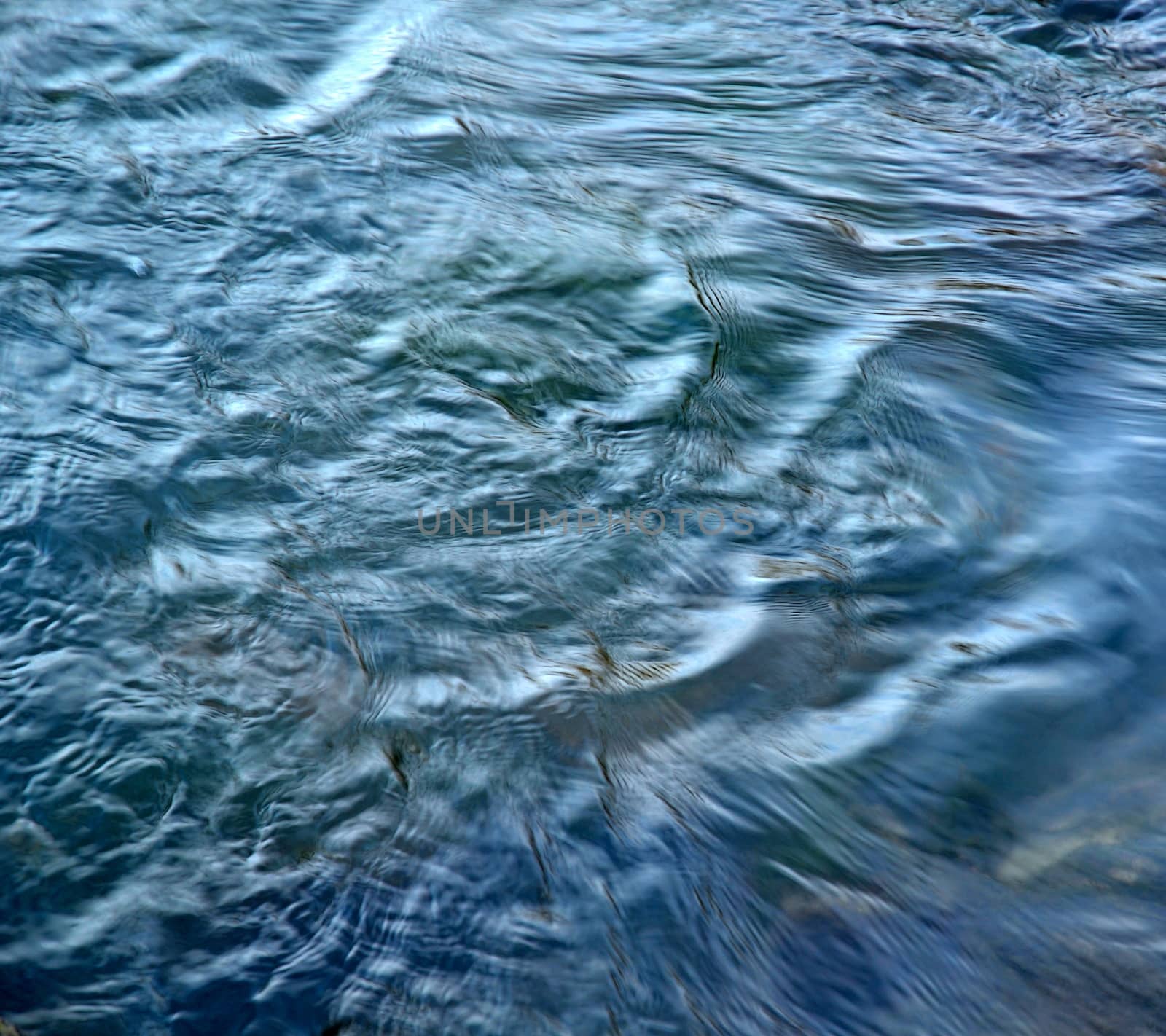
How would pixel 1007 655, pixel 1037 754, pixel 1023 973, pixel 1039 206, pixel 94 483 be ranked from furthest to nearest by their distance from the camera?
pixel 1039 206, pixel 94 483, pixel 1007 655, pixel 1037 754, pixel 1023 973

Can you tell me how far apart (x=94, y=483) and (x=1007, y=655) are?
7.06 ft

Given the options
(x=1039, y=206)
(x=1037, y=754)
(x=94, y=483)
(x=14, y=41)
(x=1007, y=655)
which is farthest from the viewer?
(x=14, y=41)

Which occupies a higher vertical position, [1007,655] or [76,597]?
[1007,655]

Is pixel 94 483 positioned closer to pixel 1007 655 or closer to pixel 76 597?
pixel 76 597

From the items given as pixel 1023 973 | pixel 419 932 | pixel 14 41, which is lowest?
pixel 419 932

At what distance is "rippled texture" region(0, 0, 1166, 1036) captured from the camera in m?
1.78

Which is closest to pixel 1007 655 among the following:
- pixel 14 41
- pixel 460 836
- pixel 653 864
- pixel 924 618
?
pixel 924 618

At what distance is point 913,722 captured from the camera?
2133mm

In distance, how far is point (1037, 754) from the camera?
6.83ft

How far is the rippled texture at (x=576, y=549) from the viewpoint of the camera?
178cm

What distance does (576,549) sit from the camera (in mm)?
2500

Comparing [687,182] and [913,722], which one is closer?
[913,722]

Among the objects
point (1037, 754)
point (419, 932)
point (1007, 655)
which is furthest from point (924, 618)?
point (419, 932)

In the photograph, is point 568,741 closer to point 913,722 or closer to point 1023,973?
point 913,722
